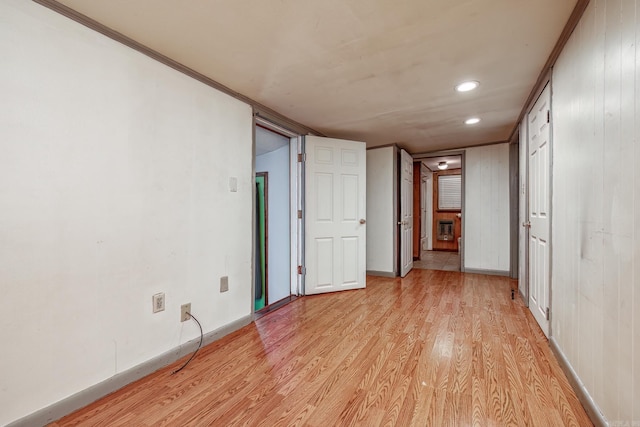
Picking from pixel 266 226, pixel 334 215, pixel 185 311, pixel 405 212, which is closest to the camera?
pixel 185 311

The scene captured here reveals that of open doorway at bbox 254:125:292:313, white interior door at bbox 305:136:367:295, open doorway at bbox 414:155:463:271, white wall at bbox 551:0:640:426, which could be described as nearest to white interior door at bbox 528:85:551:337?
white wall at bbox 551:0:640:426

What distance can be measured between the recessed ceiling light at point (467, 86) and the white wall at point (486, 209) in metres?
2.39

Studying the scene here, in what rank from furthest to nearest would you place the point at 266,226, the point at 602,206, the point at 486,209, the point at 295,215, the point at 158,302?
the point at 486,209 < the point at 266,226 < the point at 295,215 < the point at 158,302 < the point at 602,206

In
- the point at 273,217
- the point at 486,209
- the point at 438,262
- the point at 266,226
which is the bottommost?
the point at 438,262

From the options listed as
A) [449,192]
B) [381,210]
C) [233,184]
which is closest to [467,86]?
[233,184]

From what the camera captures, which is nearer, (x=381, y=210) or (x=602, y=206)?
(x=602, y=206)

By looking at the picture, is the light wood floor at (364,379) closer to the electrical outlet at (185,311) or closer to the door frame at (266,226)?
the electrical outlet at (185,311)

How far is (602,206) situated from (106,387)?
2652 millimetres

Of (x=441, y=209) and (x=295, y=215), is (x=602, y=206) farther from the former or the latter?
(x=441, y=209)

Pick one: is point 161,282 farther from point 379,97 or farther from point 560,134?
point 560,134

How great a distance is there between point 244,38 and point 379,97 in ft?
4.39

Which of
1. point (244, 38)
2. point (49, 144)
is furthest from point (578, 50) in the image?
point (49, 144)

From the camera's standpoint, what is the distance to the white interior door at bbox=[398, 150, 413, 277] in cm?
448

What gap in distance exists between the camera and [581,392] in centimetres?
143
